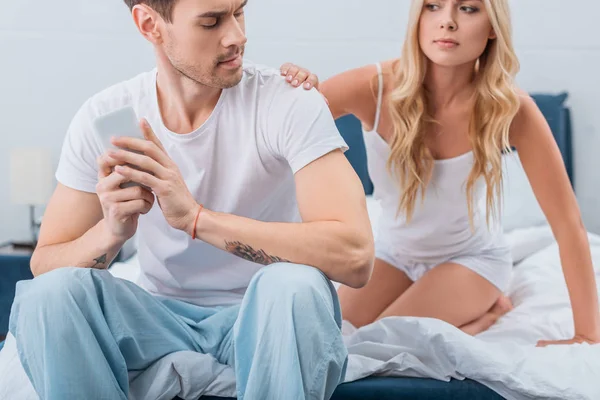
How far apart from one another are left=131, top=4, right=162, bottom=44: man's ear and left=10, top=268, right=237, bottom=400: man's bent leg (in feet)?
1.84

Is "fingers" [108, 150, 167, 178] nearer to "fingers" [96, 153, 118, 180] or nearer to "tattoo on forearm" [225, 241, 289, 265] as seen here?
"fingers" [96, 153, 118, 180]

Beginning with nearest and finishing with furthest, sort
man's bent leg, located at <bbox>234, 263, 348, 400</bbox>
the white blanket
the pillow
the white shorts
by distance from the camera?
man's bent leg, located at <bbox>234, 263, 348, 400</bbox> < the white blanket < the white shorts < the pillow

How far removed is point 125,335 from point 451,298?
1094mm

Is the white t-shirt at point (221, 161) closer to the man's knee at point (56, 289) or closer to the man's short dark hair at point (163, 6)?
the man's short dark hair at point (163, 6)

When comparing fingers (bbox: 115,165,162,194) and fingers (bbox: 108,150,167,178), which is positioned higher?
fingers (bbox: 108,150,167,178)

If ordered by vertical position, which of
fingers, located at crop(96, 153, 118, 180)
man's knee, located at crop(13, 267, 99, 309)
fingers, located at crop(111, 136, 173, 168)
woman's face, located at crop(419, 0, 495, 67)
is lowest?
man's knee, located at crop(13, 267, 99, 309)

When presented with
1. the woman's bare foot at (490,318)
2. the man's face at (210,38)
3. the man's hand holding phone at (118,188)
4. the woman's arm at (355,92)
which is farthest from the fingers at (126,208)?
the woman's bare foot at (490,318)

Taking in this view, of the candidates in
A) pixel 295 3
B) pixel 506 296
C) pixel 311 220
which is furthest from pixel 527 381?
pixel 295 3

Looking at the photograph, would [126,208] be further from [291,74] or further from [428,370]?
[428,370]

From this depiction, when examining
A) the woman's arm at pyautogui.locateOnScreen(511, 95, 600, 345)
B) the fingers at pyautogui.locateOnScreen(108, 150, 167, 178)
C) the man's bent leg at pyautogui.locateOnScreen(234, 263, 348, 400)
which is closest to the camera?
the man's bent leg at pyautogui.locateOnScreen(234, 263, 348, 400)

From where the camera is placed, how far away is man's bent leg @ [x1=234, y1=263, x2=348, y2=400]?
1.38 metres

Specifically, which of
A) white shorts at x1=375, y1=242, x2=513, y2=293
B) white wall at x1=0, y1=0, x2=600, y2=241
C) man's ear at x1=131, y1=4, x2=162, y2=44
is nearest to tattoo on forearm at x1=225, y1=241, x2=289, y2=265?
man's ear at x1=131, y1=4, x2=162, y2=44

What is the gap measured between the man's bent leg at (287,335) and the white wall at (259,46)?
92.4 inches

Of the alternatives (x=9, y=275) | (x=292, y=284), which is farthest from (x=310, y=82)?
(x=9, y=275)
